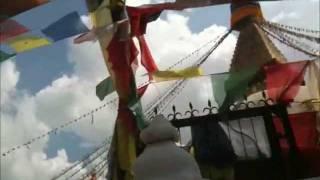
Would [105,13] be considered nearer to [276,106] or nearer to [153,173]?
[276,106]

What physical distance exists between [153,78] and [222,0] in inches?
60.7

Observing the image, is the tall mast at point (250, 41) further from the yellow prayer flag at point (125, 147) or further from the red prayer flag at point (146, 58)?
the yellow prayer flag at point (125, 147)

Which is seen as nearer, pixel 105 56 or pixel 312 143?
pixel 105 56

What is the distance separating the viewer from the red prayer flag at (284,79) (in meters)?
5.96

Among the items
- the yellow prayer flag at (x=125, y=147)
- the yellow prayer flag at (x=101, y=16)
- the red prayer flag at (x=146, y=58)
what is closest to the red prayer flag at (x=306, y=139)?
the red prayer flag at (x=146, y=58)

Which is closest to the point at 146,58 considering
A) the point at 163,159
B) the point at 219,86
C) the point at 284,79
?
the point at 219,86

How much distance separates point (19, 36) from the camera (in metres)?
4.99

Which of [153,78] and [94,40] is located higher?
[94,40]

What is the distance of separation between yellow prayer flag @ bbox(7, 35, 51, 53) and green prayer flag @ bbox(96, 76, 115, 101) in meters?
1.00

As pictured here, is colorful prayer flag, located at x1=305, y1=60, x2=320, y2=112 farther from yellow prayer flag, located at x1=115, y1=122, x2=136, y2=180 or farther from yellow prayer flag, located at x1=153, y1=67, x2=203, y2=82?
yellow prayer flag, located at x1=115, y1=122, x2=136, y2=180

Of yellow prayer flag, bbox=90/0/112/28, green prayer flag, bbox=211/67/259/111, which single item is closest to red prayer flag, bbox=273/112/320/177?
green prayer flag, bbox=211/67/259/111

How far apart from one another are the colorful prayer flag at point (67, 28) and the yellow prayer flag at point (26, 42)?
0.41ft

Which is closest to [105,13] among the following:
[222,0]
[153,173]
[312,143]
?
[222,0]

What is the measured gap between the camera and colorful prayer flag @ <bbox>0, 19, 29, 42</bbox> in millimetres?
4797
